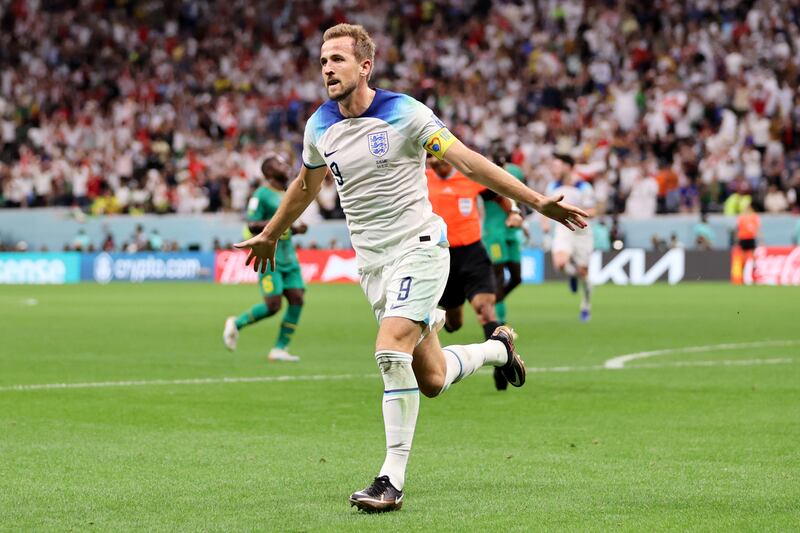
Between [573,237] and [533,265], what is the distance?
1509 centimetres

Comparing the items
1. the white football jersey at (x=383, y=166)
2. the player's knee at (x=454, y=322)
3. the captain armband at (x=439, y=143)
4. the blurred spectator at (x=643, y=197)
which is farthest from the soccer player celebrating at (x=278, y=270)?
the blurred spectator at (x=643, y=197)

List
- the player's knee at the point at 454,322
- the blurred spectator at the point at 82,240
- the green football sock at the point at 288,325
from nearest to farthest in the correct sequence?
the player's knee at the point at 454,322
the green football sock at the point at 288,325
the blurred spectator at the point at 82,240

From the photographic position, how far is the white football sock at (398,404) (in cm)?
676

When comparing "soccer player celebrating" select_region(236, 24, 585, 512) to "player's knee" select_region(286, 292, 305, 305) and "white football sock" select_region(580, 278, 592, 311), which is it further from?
"white football sock" select_region(580, 278, 592, 311)

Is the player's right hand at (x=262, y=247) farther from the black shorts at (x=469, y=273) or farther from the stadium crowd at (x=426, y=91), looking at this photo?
the stadium crowd at (x=426, y=91)

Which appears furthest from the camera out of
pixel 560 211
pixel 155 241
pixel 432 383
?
pixel 155 241

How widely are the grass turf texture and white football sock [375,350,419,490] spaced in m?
0.27

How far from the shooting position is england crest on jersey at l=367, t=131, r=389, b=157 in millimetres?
6977

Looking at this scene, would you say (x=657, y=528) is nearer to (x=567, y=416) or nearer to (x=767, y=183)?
(x=567, y=416)

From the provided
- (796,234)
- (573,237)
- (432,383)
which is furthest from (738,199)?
(432,383)

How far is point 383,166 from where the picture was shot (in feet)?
23.0

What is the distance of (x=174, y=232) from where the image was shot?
4209 cm

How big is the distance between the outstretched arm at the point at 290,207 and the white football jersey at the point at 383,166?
22 centimetres

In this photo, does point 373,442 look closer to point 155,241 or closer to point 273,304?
point 273,304
